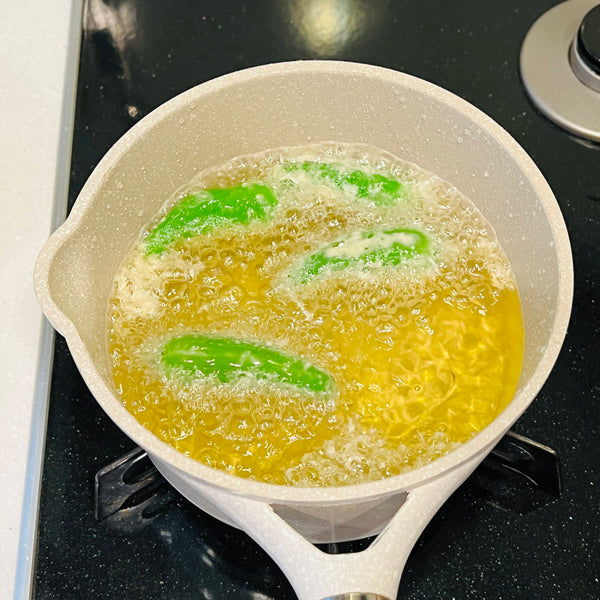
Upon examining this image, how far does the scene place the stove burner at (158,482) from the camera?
774 mm

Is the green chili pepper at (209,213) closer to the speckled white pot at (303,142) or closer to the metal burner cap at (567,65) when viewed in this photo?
the speckled white pot at (303,142)

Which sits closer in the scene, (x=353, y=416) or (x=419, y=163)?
(x=353, y=416)

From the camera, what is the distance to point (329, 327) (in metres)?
0.75

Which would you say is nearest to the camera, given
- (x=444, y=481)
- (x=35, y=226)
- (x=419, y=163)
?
(x=444, y=481)

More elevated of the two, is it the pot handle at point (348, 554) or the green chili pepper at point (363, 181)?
the green chili pepper at point (363, 181)

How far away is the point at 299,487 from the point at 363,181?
35cm

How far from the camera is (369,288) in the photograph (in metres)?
0.77

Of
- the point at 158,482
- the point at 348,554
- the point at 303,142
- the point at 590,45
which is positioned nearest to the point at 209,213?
the point at 303,142

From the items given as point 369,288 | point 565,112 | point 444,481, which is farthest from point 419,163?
point 444,481

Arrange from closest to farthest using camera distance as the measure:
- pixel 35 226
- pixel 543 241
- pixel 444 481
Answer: pixel 444 481
pixel 543 241
pixel 35 226

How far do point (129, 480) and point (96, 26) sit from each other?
23.1 inches

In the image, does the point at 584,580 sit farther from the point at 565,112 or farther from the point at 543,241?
the point at 565,112

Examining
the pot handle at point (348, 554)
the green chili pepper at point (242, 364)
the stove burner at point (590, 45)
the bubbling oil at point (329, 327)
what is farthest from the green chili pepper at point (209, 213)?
the stove burner at point (590, 45)

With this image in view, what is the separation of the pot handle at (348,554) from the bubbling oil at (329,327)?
3.9 inches
